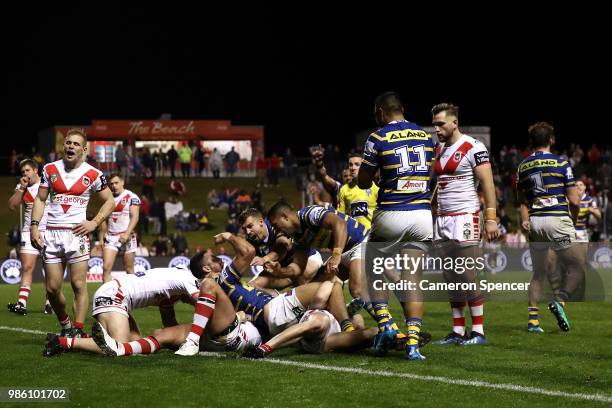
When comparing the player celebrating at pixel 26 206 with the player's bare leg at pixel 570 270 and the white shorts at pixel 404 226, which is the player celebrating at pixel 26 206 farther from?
the player's bare leg at pixel 570 270

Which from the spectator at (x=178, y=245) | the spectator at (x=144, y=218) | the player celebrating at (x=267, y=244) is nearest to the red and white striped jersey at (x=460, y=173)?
the player celebrating at (x=267, y=244)

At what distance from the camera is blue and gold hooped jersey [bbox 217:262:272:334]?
8.91 metres

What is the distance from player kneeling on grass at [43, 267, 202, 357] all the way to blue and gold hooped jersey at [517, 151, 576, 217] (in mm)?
4222

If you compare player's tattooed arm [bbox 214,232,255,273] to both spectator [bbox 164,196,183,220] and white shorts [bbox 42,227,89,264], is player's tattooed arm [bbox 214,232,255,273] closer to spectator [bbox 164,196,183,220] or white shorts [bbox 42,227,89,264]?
white shorts [bbox 42,227,89,264]

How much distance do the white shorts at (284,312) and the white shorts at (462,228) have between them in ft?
5.80

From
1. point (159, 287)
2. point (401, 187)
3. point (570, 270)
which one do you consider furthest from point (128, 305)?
point (570, 270)

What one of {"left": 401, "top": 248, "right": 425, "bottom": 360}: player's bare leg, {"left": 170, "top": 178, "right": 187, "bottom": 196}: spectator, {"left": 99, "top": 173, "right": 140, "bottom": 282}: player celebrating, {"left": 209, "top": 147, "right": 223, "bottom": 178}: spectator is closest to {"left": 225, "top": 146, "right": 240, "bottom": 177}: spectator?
{"left": 209, "top": 147, "right": 223, "bottom": 178}: spectator

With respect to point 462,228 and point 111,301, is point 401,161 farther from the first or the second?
point 111,301

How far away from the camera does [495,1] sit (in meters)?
53.8

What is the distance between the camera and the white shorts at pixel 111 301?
8.48 meters

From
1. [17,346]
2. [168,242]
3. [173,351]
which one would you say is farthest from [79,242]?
[168,242]

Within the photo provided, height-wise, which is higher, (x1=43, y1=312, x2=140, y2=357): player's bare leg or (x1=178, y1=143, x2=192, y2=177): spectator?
(x1=178, y1=143, x2=192, y2=177): spectator

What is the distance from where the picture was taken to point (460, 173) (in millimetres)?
9281

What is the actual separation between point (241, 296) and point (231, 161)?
127 ft
